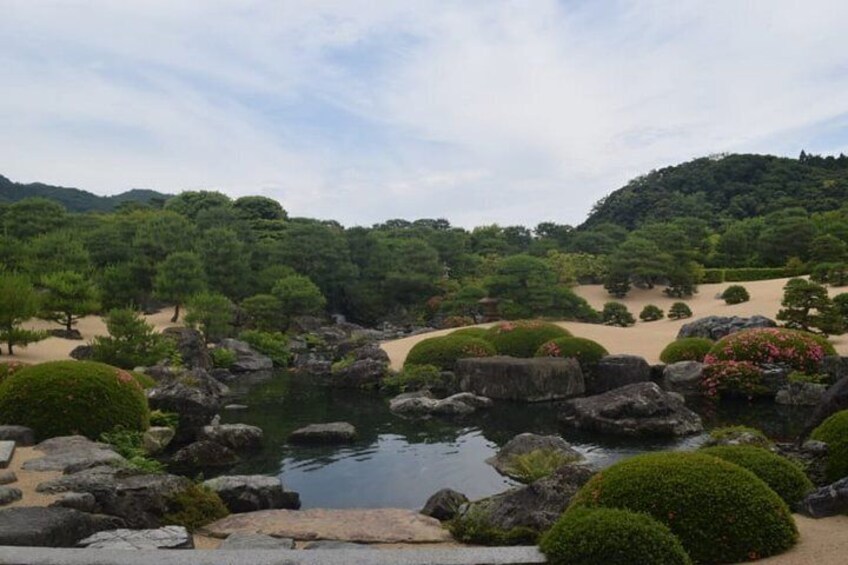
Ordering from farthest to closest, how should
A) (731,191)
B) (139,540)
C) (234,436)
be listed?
(731,191) → (234,436) → (139,540)

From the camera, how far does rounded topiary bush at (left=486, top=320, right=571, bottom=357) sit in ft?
65.0

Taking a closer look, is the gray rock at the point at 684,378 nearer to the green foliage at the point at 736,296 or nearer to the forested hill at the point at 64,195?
the green foliage at the point at 736,296

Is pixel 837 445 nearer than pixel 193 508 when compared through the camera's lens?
No

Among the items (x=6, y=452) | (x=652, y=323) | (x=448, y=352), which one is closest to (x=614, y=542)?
(x=6, y=452)

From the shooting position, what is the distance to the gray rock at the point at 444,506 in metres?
7.41

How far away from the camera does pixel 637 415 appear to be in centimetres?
1205

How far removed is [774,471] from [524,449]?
4092 mm

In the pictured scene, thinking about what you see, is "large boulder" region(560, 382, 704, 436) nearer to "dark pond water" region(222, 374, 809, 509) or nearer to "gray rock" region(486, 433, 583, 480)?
"dark pond water" region(222, 374, 809, 509)

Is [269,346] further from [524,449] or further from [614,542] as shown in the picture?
[614,542]

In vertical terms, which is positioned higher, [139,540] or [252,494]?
[139,540]

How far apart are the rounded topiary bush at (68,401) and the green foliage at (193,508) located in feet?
10.9

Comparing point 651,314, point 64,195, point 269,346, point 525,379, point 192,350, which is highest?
point 64,195

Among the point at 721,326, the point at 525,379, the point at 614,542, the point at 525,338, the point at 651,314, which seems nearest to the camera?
the point at 614,542

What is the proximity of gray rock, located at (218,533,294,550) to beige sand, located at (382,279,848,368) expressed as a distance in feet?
47.6
